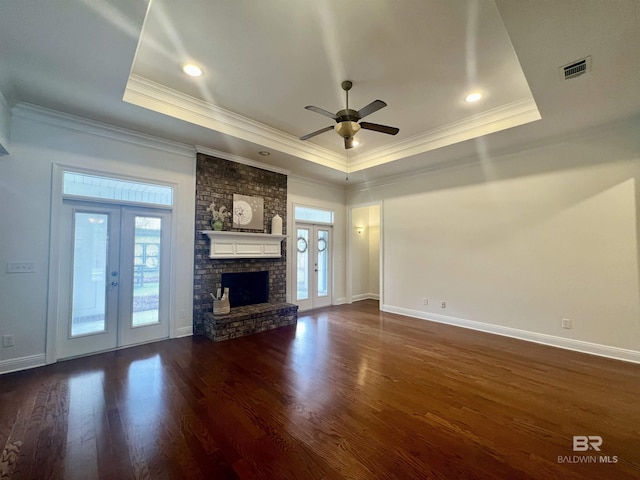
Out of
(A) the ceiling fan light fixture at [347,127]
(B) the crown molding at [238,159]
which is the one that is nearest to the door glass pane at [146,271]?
(B) the crown molding at [238,159]

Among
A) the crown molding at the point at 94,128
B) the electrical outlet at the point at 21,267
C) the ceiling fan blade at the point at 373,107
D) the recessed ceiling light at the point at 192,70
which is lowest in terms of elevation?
the electrical outlet at the point at 21,267

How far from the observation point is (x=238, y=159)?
501cm

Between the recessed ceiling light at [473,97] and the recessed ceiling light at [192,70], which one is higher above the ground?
the recessed ceiling light at [192,70]

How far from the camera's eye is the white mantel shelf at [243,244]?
4.61m

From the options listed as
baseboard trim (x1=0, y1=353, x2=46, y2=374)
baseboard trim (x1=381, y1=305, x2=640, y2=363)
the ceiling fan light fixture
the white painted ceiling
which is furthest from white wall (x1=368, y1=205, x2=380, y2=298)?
baseboard trim (x1=0, y1=353, x2=46, y2=374)

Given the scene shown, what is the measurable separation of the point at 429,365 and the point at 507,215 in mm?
2956

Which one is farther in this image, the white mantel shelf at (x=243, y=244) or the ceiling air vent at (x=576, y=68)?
the white mantel shelf at (x=243, y=244)

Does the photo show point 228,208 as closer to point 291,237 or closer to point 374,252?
point 291,237

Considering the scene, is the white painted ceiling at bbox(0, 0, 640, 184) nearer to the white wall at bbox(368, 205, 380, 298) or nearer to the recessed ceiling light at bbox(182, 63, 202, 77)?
the recessed ceiling light at bbox(182, 63, 202, 77)

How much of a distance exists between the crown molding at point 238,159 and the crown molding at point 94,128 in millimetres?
188

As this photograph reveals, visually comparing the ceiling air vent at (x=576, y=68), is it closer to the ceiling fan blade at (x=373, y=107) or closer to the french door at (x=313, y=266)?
the ceiling fan blade at (x=373, y=107)

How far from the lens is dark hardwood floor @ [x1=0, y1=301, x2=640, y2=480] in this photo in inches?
69.9

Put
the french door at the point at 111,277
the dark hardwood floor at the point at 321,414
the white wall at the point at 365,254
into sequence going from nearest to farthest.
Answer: the dark hardwood floor at the point at 321,414 → the french door at the point at 111,277 → the white wall at the point at 365,254

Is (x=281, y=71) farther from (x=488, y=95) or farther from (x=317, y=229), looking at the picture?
(x=317, y=229)
